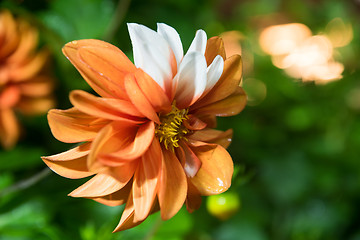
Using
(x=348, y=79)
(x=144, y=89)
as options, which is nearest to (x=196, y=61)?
(x=144, y=89)

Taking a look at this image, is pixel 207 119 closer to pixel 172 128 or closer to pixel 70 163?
pixel 172 128

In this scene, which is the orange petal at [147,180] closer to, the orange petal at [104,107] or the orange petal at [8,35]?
the orange petal at [104,107]

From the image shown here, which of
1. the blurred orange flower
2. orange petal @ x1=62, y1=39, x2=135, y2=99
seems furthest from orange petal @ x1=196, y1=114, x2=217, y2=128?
the blurred orange flower

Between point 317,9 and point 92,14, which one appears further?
point 317,9

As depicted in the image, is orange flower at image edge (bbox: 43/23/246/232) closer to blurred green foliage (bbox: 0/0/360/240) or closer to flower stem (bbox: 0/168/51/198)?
flower stem (bbox: 0/168/51/198)

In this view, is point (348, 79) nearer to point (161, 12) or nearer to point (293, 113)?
point (293, 113)
